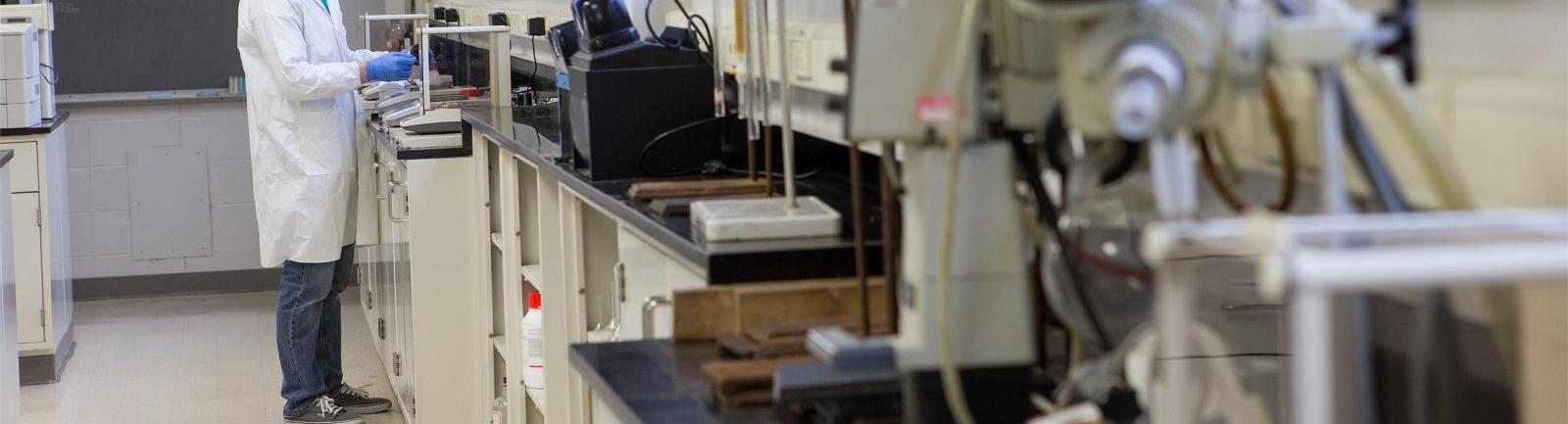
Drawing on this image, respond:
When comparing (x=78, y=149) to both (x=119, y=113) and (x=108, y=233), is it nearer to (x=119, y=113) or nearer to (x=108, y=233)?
(x=119, y=113)

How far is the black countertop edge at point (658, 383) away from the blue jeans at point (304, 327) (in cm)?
259

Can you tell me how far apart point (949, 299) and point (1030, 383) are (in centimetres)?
32

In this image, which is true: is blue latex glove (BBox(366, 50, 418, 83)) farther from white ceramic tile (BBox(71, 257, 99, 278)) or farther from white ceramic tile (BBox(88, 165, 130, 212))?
white ceramic tile (BBox(71, 257, 99, 278))

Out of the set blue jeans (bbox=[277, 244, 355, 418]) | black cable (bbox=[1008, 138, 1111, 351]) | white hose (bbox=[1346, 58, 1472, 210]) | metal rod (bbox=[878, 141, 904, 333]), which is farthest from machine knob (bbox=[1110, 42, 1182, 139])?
blue jeans (bbox=[277, 244, 355, 418])

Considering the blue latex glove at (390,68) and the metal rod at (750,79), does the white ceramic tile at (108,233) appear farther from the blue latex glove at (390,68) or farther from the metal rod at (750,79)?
the metal rod at (750,79)

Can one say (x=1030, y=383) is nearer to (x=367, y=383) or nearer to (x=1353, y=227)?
(x=1353, y=227)

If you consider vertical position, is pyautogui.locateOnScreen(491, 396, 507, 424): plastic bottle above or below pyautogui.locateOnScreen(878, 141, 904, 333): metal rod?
below

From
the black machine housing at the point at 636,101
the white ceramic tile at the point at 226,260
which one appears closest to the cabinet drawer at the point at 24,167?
the white ceramic tile at the point at 226,260

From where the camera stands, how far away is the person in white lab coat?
13.2 feet

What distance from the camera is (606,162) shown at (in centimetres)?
251

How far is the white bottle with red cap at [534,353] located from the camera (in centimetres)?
310

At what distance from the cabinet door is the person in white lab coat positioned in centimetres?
98

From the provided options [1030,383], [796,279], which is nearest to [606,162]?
[796,279]

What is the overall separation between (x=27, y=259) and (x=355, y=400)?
120 centimetres
